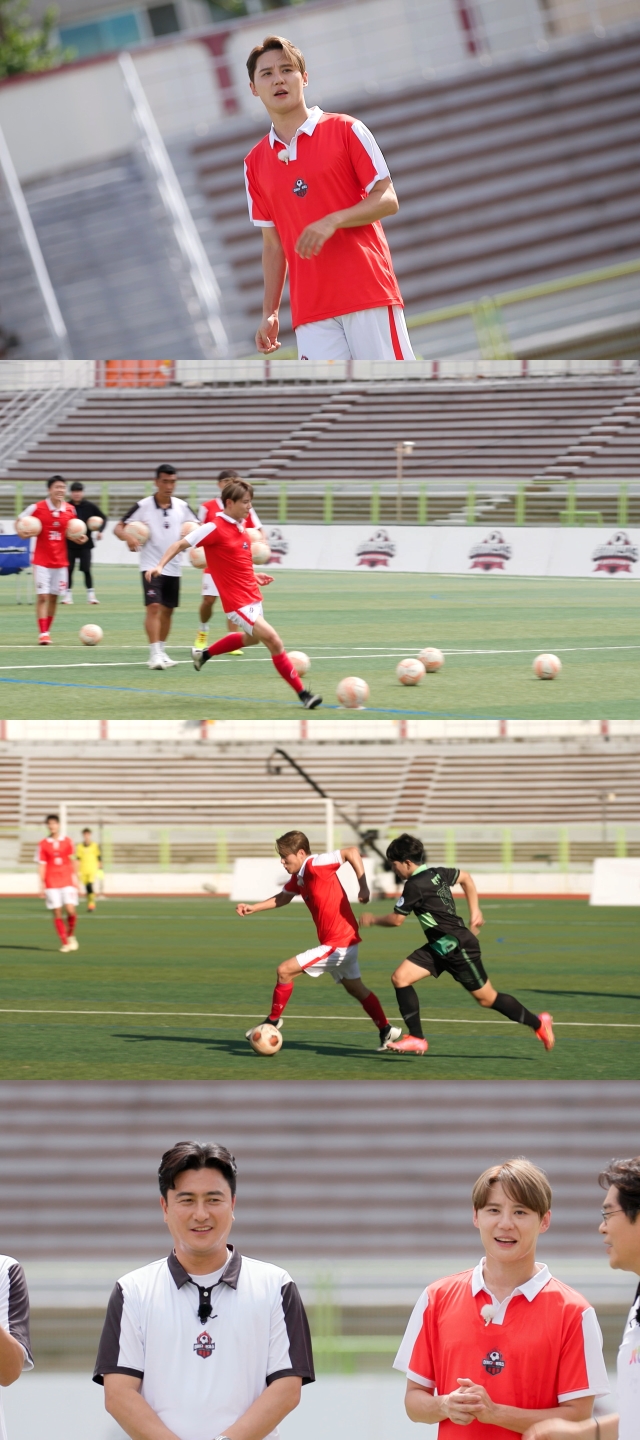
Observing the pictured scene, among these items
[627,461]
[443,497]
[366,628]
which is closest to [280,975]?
[366,628]

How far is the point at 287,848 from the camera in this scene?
17.4 feet

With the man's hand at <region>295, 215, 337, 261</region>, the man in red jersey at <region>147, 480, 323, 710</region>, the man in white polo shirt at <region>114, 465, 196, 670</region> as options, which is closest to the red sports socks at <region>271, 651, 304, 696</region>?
the man in red jersey at <region>147, 480, 323, 710</region>

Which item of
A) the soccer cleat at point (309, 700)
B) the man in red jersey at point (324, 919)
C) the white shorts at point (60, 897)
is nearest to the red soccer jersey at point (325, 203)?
the soccer cleat at point (309, 700)

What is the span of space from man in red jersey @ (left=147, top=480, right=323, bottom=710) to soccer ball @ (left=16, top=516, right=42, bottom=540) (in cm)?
44

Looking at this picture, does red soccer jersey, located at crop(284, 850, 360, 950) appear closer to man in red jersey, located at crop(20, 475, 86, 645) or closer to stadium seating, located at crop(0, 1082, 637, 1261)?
stadium seating, located at crop(0, 1082, 637, 1261)

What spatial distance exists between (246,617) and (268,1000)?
1.39 metres

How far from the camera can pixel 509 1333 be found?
2.93 m

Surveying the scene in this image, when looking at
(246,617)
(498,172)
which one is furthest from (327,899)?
A: (498,172)

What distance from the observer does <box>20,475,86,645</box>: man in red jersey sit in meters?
5.47

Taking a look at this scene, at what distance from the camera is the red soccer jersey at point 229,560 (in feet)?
17.9

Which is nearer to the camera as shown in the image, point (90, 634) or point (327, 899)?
point (327, 899)

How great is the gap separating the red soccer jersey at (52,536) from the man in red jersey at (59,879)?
95 cm

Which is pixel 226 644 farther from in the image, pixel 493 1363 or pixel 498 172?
pixel 498 172

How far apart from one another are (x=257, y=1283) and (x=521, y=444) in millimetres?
3504
